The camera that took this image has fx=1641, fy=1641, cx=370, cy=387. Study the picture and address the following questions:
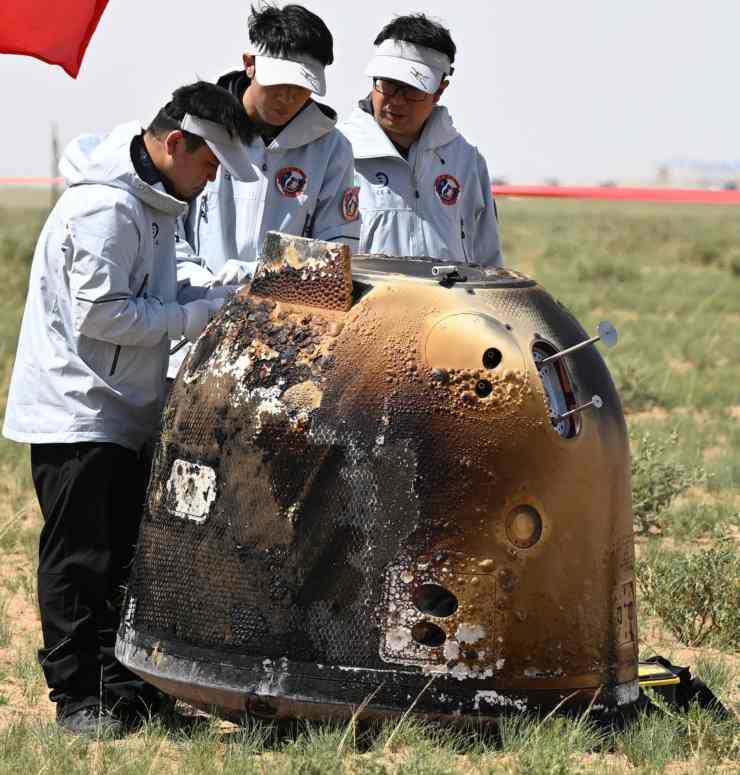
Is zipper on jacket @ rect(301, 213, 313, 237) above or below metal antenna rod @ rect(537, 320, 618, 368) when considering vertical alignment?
above

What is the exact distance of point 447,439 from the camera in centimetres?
437

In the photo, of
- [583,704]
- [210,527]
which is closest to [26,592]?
[210,527]

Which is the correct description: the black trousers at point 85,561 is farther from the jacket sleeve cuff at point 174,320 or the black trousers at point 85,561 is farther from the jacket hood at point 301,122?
the jacket hood at point 301,122

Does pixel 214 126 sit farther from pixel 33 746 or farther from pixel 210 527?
pixel 33 746

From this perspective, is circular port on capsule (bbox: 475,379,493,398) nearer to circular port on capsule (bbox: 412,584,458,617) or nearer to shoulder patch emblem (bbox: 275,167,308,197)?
circular port on capsule (bbox: 412,584,458,617)

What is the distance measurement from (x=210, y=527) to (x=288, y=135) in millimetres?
1886

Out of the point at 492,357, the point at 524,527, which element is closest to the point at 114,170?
the point at 492,357

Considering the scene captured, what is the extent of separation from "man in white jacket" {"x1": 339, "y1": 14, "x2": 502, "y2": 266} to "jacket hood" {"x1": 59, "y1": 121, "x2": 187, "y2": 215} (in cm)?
176

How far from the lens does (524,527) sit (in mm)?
4410

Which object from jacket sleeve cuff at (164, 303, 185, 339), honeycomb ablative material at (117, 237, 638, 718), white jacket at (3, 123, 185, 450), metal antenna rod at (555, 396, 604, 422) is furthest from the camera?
jacket sleeve cuff at (164, 303, 185, 339)

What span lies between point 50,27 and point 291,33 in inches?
52.5

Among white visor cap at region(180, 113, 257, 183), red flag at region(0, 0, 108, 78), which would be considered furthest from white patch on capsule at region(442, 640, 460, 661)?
red flag at region(0, 0, 108, 78)

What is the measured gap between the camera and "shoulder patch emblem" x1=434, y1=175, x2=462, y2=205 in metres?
6.80

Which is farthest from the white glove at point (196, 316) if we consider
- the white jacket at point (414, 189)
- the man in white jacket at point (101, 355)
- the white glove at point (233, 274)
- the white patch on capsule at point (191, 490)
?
the white jacket at point (414, 189)
